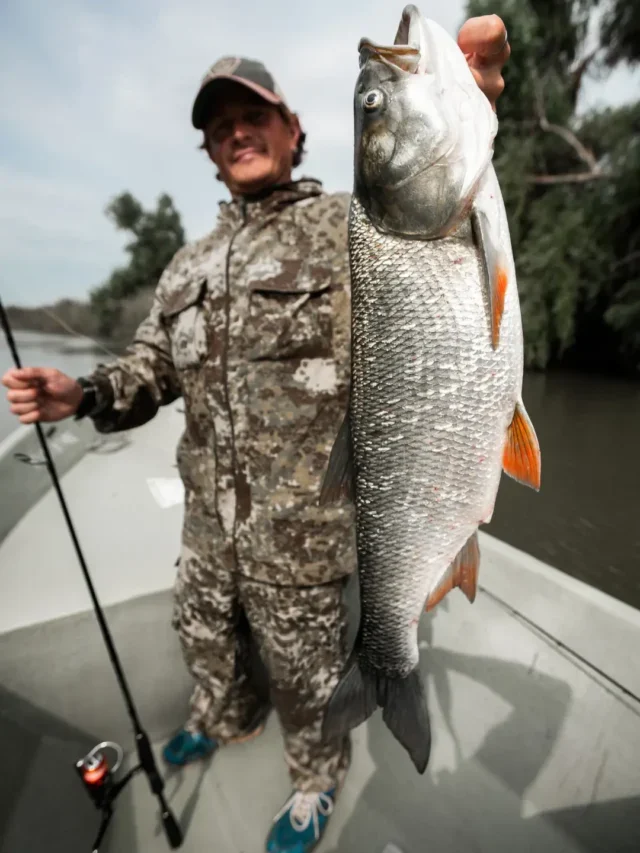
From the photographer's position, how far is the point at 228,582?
1.76m

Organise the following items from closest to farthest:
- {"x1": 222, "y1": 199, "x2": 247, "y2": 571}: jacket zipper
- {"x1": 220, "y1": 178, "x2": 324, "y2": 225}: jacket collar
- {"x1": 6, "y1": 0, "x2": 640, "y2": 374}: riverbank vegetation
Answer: {"x1": 222, "y1": 199, "x2": 247, "y2": 571}: jacket zipper → {"x1": 220, "y1": 178, "x2": 324, "y2": 225}: jacket collar → {"x1": 6, "y1": 0, "x2": 640, "y2": 374}: riverbank vegetation

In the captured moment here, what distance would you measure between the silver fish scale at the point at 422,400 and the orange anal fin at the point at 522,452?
0.03m

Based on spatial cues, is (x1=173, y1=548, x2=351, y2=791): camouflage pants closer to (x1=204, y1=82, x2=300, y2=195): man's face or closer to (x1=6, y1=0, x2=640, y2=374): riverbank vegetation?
(x1=204, y1=82, x2=300, y2=195): man's face

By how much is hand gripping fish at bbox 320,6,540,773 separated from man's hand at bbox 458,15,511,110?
2.4 inches

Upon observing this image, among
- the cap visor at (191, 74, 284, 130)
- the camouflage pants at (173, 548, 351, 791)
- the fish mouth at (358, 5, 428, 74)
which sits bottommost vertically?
the camouflage pants at (173, 548, 351, 791)

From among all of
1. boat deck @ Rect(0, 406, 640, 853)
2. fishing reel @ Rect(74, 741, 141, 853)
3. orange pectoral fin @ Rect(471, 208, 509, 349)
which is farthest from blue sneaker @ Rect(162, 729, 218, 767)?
orange pectoral fin @ Rect(471, 208, 509, 349)

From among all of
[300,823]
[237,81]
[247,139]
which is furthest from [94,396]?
[300,823]

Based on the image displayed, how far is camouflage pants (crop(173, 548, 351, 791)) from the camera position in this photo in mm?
1689

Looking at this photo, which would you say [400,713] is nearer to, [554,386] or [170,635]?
[170,635]

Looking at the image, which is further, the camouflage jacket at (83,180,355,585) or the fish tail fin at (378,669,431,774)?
the camouflage jacket at (83,180,355,585)

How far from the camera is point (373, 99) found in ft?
3.56

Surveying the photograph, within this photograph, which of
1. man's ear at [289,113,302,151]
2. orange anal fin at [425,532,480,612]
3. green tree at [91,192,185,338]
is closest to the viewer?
orange anal fin at [425,532,480,612]

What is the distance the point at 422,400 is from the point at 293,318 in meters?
0.65

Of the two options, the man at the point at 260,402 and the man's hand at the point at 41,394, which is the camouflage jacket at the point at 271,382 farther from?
the man's hand at the point at 41,394
